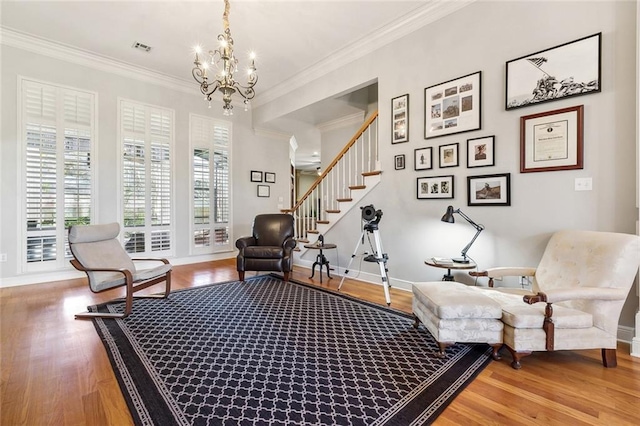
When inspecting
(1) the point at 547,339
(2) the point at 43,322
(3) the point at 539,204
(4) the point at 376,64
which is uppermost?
(4) the point at 376,64

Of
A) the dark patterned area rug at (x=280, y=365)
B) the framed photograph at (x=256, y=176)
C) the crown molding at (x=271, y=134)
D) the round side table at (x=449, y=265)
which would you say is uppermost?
the crown molding at (x=271, y=134)

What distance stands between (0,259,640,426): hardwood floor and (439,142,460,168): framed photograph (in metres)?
1.97


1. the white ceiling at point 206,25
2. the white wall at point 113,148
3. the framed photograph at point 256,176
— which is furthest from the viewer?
the framed photograph at point 256,176

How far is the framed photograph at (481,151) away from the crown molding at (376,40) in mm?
1501

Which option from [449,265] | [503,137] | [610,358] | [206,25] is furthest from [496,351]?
[206,25]

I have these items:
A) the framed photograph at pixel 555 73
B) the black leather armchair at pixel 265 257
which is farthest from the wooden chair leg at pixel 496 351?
the black leather armchair at pixel 265 257

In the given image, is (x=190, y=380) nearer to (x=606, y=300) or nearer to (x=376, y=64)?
Answer: (x=606, y=300)

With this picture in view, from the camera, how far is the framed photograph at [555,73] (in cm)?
239

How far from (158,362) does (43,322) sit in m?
1.69

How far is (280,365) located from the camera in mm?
1948

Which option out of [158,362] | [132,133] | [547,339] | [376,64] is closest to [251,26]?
[376,64]

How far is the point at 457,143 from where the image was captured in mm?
3219

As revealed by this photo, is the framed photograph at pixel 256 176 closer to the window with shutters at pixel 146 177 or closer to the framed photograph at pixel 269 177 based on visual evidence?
the framed photograph at pixel 269 177

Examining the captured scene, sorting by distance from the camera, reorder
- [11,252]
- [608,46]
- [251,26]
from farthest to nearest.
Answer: [11,252] < [251,26] < [608,46]
